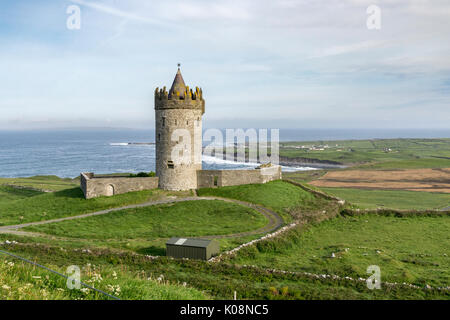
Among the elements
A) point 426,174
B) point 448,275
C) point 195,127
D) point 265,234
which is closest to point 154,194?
point 195,127

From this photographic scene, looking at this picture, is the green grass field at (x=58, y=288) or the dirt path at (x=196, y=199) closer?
the green grass field at (x=58, y=288)

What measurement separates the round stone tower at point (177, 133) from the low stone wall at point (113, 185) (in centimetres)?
166

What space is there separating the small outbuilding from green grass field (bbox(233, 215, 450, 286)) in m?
2.01

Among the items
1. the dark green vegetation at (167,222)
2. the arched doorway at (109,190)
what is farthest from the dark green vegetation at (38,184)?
the dark green vegetation at (167,222)

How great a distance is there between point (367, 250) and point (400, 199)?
44.9 metres

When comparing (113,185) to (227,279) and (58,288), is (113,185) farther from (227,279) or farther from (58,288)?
(58,288)

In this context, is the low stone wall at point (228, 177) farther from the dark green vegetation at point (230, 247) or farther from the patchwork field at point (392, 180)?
the patchwork field at point (392, 180)

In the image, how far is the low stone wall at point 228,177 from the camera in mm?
39438

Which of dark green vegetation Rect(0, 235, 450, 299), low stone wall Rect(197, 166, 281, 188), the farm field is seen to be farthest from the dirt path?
the farm field

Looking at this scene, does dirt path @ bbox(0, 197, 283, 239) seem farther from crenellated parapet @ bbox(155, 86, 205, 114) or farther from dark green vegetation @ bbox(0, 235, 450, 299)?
crenellated parapet @ bbox(155, 86, 205, 114)

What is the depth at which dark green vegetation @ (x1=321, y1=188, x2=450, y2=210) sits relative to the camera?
177 ft

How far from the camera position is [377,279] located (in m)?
18.2

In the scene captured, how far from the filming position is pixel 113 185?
37.2 metres

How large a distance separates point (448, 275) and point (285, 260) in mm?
10014
